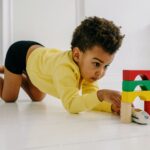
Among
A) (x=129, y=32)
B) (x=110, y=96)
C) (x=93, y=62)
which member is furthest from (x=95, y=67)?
(x=129, y=32)

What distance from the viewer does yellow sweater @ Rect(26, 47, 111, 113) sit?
2.61ft

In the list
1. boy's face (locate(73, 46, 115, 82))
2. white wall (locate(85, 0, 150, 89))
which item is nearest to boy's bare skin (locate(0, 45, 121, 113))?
boy's face (locate(73, 46, 115, 82))

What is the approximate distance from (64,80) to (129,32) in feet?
3.96

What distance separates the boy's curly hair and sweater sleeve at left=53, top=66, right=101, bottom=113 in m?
0.10

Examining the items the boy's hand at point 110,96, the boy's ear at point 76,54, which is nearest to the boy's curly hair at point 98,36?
the boy's ear at point 76,54

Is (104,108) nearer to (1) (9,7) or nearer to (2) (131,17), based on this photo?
(1) (9,7)

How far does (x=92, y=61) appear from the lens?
0.85 meters

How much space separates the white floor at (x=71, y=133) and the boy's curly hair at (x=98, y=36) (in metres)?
0.21

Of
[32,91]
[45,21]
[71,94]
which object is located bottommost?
[32,91]

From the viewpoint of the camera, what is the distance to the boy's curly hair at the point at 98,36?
0.85 metres

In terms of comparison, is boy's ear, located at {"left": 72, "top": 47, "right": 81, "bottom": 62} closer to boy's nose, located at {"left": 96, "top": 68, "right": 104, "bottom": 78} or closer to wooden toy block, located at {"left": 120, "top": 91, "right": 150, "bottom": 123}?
boy's nose, located at {"left": 96, "top": 68, "right": 104, "bottom": 78}

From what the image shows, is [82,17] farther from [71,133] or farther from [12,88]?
[71,133]

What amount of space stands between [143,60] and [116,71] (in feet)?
0.75

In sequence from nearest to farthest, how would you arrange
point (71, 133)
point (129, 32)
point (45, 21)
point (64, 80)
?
point (71, 133) → point (64, 80) → point (45, 21) → point (129, 32)
